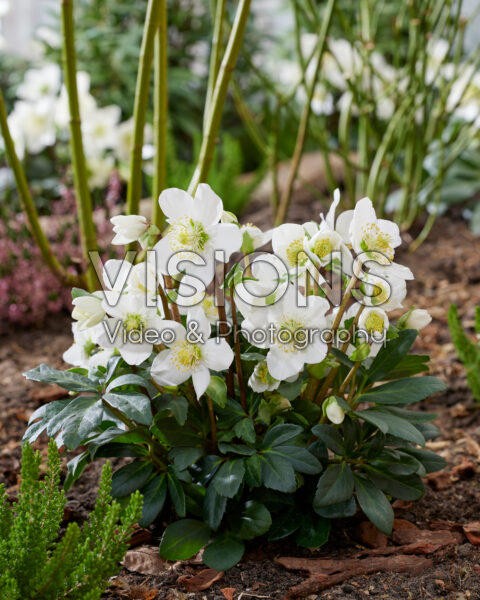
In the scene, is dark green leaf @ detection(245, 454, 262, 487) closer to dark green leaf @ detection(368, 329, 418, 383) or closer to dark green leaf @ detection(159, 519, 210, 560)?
dark green leaf @ detection(159, 519, 210, 560)

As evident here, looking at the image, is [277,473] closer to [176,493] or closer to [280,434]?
[280,434]

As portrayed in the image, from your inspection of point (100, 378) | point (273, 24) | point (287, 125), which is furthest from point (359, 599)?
point (273, 24)

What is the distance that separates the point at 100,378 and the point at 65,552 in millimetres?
276

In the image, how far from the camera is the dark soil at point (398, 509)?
36.4 inches

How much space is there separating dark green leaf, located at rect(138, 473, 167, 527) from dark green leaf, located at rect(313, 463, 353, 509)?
23 cm

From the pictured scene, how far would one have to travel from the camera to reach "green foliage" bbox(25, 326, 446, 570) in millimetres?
917

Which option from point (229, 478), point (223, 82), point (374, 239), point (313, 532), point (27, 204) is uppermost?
A: point (223, 82)

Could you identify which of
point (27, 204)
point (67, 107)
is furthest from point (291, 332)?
point (67, 107)

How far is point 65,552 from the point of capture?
2.53ft

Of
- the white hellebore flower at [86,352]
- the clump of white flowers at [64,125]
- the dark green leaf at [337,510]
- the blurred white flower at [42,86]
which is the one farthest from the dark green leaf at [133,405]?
the blurred white flower at [42,86]

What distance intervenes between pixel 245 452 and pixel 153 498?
17 centimetres

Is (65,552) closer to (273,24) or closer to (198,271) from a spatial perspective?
(198,271)

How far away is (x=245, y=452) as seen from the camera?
36.7 inches

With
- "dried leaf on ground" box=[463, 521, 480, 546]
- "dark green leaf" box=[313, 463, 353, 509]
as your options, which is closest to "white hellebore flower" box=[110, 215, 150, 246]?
"dark green leaf" box=[313, 463, 353, 509]
